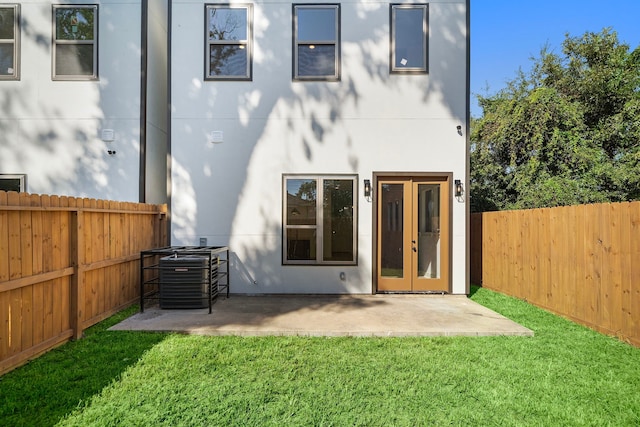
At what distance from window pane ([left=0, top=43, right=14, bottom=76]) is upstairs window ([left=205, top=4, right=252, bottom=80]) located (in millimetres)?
3650

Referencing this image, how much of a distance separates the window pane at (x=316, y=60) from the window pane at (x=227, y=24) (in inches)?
45.7

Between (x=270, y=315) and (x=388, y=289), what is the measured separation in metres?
2.48

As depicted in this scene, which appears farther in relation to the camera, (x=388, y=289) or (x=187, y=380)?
(x=388, y=289)

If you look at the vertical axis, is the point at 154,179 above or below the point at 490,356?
above

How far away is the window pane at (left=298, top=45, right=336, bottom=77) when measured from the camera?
21.4 feet

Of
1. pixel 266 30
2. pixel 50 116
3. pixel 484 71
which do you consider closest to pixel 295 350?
pixel 266 30

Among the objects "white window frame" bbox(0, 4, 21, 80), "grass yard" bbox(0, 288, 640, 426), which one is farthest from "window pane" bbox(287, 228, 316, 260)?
"white window frame" bbox(0, 4, 21, 80)

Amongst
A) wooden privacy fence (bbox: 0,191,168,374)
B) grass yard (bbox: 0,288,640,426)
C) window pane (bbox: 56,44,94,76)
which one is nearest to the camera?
grass yard (bbox: 0,288,640,426)

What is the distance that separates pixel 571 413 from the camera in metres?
2.61

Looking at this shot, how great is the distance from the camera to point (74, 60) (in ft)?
21.4

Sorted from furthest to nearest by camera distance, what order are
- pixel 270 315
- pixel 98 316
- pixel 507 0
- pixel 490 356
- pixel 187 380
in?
pixel 507 0
pixel 270 315
pixel 98 316
pixel 490 356
pixel 187 380

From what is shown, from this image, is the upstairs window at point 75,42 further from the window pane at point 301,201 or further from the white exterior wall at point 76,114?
the window pane at point 301,201

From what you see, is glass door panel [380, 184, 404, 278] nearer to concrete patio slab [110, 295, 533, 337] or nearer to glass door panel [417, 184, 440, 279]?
glass door panel [417, 184, 440, 279]

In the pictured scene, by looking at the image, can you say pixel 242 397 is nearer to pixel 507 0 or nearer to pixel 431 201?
pixel 431 201
